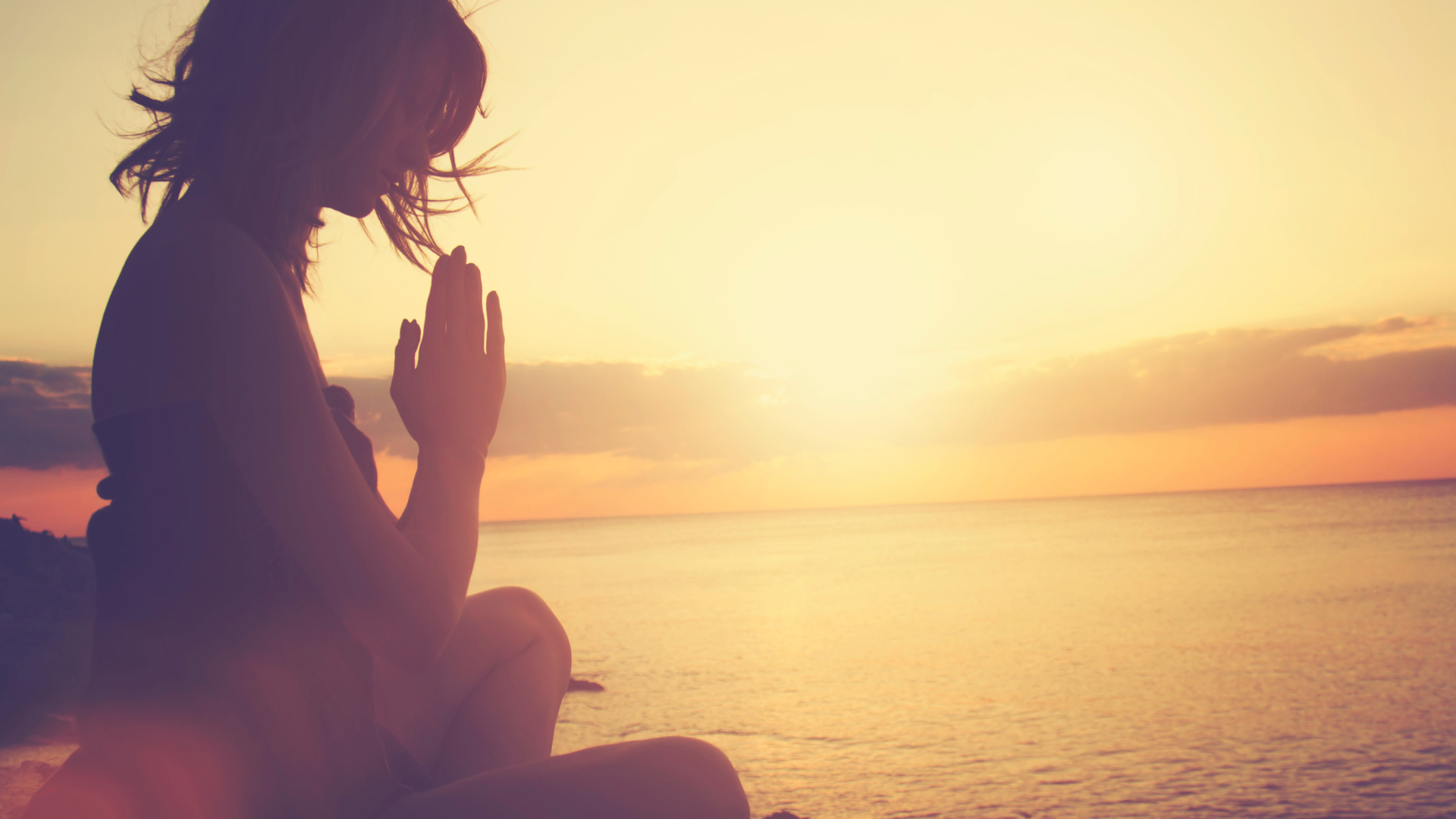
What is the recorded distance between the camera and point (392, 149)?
1.44 meters

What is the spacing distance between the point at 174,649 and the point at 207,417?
0.30 m

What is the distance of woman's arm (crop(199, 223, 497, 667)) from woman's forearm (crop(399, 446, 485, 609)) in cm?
5

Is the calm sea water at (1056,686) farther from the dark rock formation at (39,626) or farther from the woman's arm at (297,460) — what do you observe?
the woman's arm at (297,460)

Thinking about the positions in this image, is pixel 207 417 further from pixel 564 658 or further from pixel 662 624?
pixel 662 624

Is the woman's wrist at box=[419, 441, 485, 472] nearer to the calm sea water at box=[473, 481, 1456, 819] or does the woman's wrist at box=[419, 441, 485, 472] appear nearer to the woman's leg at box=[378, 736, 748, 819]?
the woman's leg at box=[378, 736, 748, 819]

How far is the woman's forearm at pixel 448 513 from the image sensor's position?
47.4 inches

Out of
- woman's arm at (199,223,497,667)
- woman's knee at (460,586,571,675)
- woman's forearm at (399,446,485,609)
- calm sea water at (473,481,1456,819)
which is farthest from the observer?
calm sea water at (473,481,1456,819)

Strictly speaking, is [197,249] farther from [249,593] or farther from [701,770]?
[701,770]

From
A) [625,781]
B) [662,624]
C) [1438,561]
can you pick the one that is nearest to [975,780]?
[625,781]

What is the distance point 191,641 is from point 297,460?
0.27 meters

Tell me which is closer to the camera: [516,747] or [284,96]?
[284,96]

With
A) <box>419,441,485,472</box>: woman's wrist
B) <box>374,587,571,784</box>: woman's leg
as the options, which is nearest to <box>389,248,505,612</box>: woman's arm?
<box>419,441,485,472</box>: woman's wrist

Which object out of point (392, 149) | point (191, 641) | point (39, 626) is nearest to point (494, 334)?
point (392, 149)

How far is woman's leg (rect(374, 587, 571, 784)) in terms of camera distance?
1.52 meters
